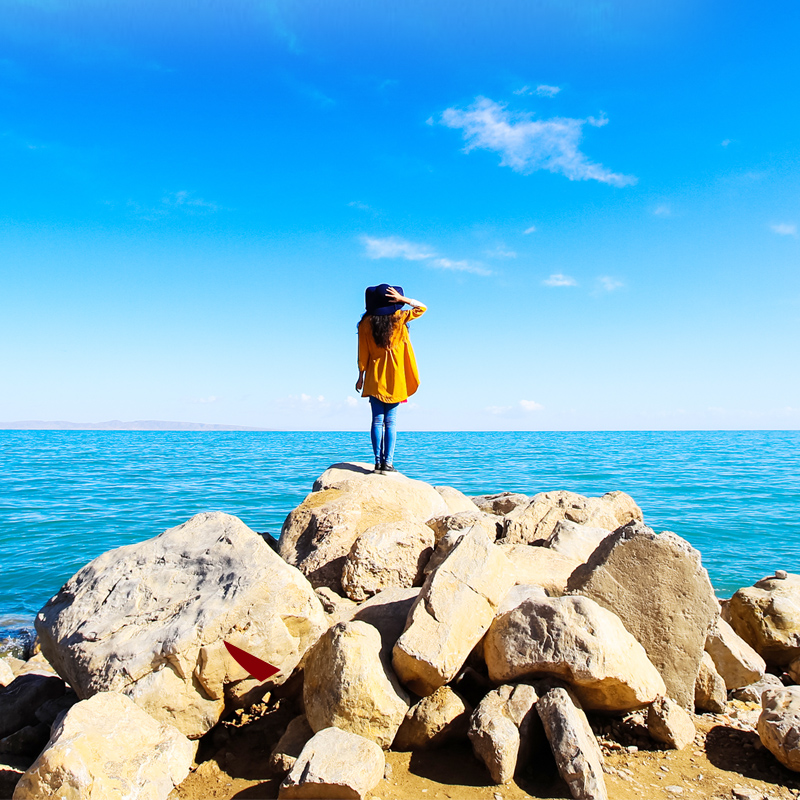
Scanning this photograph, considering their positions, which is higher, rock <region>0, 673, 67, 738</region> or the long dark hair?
the long dark hair

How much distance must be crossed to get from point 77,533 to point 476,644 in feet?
35.7

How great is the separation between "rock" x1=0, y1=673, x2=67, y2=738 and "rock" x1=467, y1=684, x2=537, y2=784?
3222 millimetres

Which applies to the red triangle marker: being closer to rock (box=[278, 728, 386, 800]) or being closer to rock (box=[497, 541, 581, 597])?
rock (box=[278, 728, 386, 800])

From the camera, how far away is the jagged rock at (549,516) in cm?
657

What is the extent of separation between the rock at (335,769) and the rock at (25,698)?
2.43 metres

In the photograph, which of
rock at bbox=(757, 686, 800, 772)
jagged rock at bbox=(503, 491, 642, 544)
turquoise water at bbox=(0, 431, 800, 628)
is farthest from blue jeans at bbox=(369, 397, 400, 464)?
turquoise water at bbox=(0, 431, 800, 628)

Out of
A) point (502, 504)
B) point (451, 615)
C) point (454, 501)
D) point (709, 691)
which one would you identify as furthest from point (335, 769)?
point (502, 504)

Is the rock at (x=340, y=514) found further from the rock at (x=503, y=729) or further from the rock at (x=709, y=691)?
the rock at (x=709, y=691)

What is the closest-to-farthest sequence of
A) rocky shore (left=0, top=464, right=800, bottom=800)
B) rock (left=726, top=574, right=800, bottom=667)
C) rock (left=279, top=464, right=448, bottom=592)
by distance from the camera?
rocky shore (left=0, top=464, right=800, bottom=800) → rock (left=726, top=574, right=800, bottom=667) → rock (left=279, top=464, right=448, bottom=592)

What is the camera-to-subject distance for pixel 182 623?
385cm

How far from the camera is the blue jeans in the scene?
725 centimetres

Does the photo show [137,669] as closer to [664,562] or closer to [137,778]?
[137,778]

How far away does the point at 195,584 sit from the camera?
14.0 feet

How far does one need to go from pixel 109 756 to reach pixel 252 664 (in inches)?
36.8
